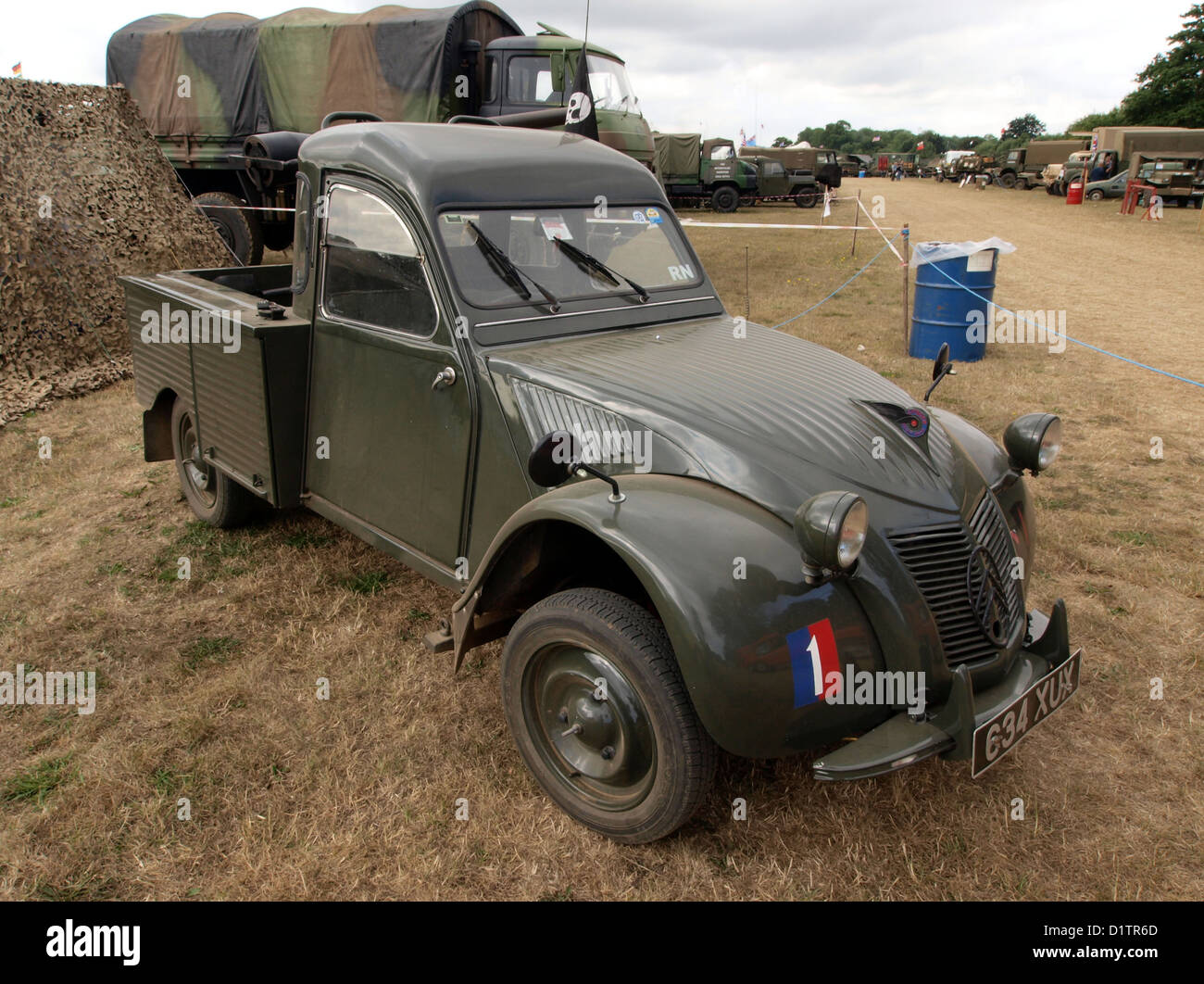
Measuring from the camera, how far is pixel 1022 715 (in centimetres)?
239

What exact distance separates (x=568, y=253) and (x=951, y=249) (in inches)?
215

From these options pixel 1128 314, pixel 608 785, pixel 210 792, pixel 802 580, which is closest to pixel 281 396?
pixel 210 792

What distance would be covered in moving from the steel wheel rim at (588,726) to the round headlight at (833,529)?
64cm

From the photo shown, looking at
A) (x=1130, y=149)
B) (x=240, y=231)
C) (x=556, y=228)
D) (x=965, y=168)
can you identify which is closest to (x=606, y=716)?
(x=556, y=228)

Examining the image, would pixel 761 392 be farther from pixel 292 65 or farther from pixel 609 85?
pixel 609 85

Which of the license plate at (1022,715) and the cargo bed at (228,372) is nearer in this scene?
the license plate at (1022,715)

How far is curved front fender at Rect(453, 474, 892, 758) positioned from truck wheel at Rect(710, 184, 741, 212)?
24.5m

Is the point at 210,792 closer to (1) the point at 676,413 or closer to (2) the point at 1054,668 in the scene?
(1) the point at 676,413

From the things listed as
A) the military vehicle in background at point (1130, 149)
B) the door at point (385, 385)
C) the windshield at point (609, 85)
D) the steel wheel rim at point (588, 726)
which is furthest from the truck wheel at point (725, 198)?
the steel wheel rim at point (588, 726)

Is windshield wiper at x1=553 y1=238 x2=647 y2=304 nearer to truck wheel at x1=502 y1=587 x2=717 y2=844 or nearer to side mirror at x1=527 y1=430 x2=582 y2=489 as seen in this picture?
side mirror at x1=527 y1=430 x2=582 y2=489

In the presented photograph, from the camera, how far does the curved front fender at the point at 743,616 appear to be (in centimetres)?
219

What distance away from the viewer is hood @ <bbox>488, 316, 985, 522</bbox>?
2541 millimetres
